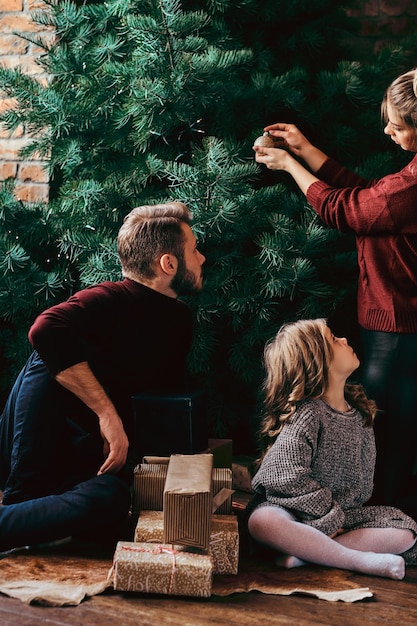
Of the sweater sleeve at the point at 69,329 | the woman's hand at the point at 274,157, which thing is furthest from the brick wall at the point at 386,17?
the sweater sleeve at the point at 69,329

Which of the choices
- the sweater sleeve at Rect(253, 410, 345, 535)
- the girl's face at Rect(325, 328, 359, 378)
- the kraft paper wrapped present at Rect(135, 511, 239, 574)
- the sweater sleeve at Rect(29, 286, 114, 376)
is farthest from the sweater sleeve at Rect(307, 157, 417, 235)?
the kraft paper wrapped present at Rect(135, 511, 239, 574)

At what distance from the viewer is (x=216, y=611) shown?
1721 mm

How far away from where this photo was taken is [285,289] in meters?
2.40

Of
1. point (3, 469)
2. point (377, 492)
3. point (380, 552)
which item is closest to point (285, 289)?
point (377, 492)

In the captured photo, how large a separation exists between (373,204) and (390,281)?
0.23 m

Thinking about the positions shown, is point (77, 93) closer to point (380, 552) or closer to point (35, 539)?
point (35, 539)

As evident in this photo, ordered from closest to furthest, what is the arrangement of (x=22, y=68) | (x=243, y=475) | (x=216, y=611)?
(x=216, y=611) < (x=243, y=475) < (x=22, y=68)

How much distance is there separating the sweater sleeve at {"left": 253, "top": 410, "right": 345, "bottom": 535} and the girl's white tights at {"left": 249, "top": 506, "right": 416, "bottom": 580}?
0.12ft

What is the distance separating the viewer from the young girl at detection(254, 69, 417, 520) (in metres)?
2.14

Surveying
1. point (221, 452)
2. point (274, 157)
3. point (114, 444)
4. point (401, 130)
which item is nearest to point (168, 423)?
point (114, 444)

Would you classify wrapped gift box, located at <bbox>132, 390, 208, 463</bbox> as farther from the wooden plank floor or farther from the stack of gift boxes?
the wooden plank floor

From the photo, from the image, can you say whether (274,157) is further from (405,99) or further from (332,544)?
(332,544)

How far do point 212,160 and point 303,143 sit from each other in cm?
34

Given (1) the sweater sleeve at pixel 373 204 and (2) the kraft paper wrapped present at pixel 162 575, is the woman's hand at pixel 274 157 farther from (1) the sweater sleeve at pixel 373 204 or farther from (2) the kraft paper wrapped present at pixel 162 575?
(2) the kraft paper wrapped present at pixel 162 575
